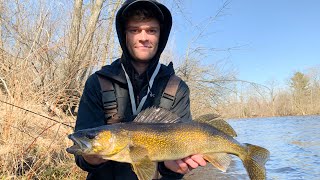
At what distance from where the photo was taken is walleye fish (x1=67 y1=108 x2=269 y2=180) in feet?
8.61

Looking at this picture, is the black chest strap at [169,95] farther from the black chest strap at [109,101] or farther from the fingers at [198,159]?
the fingers at [198,159]

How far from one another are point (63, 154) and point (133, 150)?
4.33 meters

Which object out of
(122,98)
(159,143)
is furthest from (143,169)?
(122,98)

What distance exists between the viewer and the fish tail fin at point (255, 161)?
3225 mm

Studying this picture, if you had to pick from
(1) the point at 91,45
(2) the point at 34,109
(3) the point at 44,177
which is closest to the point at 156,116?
(3) the point at 44,177

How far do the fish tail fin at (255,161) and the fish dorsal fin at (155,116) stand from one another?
0.79 m

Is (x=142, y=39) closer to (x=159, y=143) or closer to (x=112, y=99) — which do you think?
(x=112, y=99)

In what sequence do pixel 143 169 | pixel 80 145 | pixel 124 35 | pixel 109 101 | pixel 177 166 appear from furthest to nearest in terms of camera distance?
pixel 124 35
pixel 109 101
pixel 177 166
pixel 143 169
pixel 80 145

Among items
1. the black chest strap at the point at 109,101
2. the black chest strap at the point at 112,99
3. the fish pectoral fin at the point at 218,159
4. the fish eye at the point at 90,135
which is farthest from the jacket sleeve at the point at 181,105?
the fish eye at the point at 90,135

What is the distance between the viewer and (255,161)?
3.23 meters

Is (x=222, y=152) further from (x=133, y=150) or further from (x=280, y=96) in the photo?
(x=280, y=96)

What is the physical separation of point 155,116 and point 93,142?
654 mm

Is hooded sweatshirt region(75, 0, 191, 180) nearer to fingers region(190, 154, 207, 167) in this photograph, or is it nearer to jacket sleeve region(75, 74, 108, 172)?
jacket sleeve region(75, 74, 108, 172)

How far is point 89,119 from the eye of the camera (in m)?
3.27
